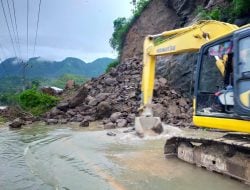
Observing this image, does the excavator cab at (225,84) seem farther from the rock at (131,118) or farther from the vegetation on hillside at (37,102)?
the vegetation on hillside at (37,102)

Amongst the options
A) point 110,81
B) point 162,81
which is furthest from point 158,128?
point 110,81

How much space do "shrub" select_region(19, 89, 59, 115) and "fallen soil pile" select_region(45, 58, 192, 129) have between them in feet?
11.2

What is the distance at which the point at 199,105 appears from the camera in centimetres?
816

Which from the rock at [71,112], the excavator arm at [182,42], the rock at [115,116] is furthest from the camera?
the rock at [71,112]

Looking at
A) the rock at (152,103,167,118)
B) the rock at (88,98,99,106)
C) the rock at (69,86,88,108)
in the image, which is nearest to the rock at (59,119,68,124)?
the rock at (88,98,99,106)

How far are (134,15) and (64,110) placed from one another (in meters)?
19.5

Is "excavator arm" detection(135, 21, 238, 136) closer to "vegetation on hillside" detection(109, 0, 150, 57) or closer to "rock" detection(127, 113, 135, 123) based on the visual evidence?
"rock" detection(127, 113, 135, 123)

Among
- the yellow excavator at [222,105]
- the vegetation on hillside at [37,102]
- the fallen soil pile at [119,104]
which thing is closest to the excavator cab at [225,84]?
the yellow excavator at [222,105]

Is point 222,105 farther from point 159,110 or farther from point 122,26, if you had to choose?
point 122,26

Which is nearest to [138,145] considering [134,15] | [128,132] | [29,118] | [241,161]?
[128,132]

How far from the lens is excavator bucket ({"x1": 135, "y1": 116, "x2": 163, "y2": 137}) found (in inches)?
518

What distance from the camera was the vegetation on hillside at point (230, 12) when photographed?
20.0 m

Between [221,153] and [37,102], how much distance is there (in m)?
24.7

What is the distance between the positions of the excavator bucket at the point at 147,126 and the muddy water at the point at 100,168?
→ 2.05ft
